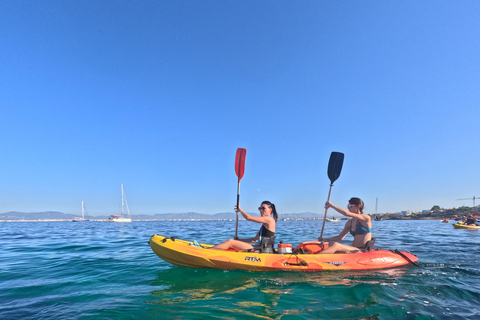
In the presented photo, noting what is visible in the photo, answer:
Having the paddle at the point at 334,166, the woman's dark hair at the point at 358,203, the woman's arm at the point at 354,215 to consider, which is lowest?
the woman's arm at the point at 354,215

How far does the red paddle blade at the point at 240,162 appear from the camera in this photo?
959cm

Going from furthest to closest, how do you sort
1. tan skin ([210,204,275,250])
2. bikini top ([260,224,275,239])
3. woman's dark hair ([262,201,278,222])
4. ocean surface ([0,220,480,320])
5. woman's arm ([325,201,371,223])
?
1. bikini top ([260,224,275,239])
2. woman's dark hair ([262,201,278,222])
3. tan skin ([210,204,275,250])
4. woman's arm ([325,201,371,223])
5. ocean surface ([0,220,480,320])

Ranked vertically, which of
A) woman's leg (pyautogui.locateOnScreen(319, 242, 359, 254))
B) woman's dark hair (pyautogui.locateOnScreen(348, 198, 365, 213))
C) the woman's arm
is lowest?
woman's leg (pyautogui.locateOnScreen(319, 242, 359, 254))

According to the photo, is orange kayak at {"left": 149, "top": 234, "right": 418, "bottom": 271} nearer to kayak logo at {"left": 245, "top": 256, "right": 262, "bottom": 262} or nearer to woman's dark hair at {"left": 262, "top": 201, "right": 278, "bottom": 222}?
kayak logo at {"left": 245, "top": 256, "right": 262, "bottom": 262}

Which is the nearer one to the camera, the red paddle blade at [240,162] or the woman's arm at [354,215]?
the woman's arm at [354,215]

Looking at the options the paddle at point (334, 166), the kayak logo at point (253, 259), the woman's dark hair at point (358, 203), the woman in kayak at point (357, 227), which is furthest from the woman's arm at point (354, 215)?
the kayak logo at point (253, 259)

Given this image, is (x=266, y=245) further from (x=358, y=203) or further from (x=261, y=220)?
(x=358, y=203)

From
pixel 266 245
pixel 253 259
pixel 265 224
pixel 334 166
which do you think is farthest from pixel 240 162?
pixel 253 259

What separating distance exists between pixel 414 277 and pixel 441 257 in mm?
4178

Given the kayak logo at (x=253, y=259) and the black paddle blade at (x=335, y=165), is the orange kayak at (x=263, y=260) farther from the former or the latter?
the black paddle blade at (x=335, y=165)

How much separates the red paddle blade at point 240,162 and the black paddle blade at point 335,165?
3.42 meters

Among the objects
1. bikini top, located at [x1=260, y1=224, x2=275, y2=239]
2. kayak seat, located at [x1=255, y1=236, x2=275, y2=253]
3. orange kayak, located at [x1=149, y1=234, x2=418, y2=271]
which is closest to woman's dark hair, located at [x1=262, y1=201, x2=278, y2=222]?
bikini top, located at [x1=260, y1=224, x2=275, y2=239]

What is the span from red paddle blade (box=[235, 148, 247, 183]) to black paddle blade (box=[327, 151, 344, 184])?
342 cm

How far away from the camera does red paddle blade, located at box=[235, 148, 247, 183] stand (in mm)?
9594
